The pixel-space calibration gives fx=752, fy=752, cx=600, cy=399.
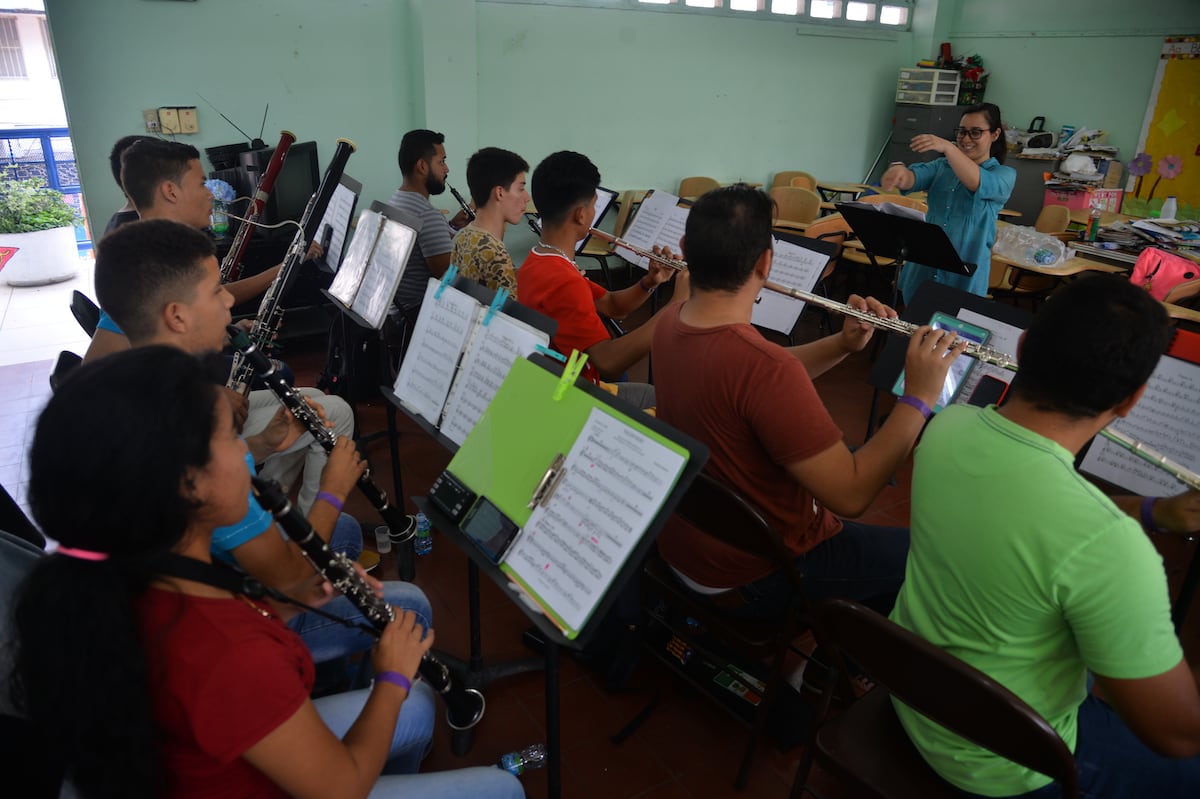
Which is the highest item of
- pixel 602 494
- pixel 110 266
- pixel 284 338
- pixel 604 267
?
pixel 110 266

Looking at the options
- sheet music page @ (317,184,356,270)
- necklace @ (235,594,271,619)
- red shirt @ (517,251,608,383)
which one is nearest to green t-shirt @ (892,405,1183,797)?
necklace @ (235,594,271,619)

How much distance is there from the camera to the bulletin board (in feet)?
20.6

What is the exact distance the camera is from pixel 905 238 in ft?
11.4

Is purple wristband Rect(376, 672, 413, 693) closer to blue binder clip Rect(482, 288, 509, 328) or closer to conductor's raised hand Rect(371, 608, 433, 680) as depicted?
conductor's raised hand Rect(371, 608, 433, 680)

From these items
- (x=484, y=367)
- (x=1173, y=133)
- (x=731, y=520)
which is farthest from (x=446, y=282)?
(x=1173, y=133)

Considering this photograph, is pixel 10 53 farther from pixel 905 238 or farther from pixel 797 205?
pixel 905 238

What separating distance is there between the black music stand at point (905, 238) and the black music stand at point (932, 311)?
3.16ft

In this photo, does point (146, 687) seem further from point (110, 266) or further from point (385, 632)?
point (110, 266)

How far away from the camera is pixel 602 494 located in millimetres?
1271

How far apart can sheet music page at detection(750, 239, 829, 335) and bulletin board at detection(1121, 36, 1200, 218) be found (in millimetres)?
4728

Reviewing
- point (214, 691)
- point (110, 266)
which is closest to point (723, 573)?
point (214, 691)

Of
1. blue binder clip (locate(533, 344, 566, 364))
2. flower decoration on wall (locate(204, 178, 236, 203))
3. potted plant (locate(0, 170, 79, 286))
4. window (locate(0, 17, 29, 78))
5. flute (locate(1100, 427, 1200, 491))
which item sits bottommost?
potted plant (locate(0, 170, 79, 286))

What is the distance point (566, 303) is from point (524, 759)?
4.58 feet

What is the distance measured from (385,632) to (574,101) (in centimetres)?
555
